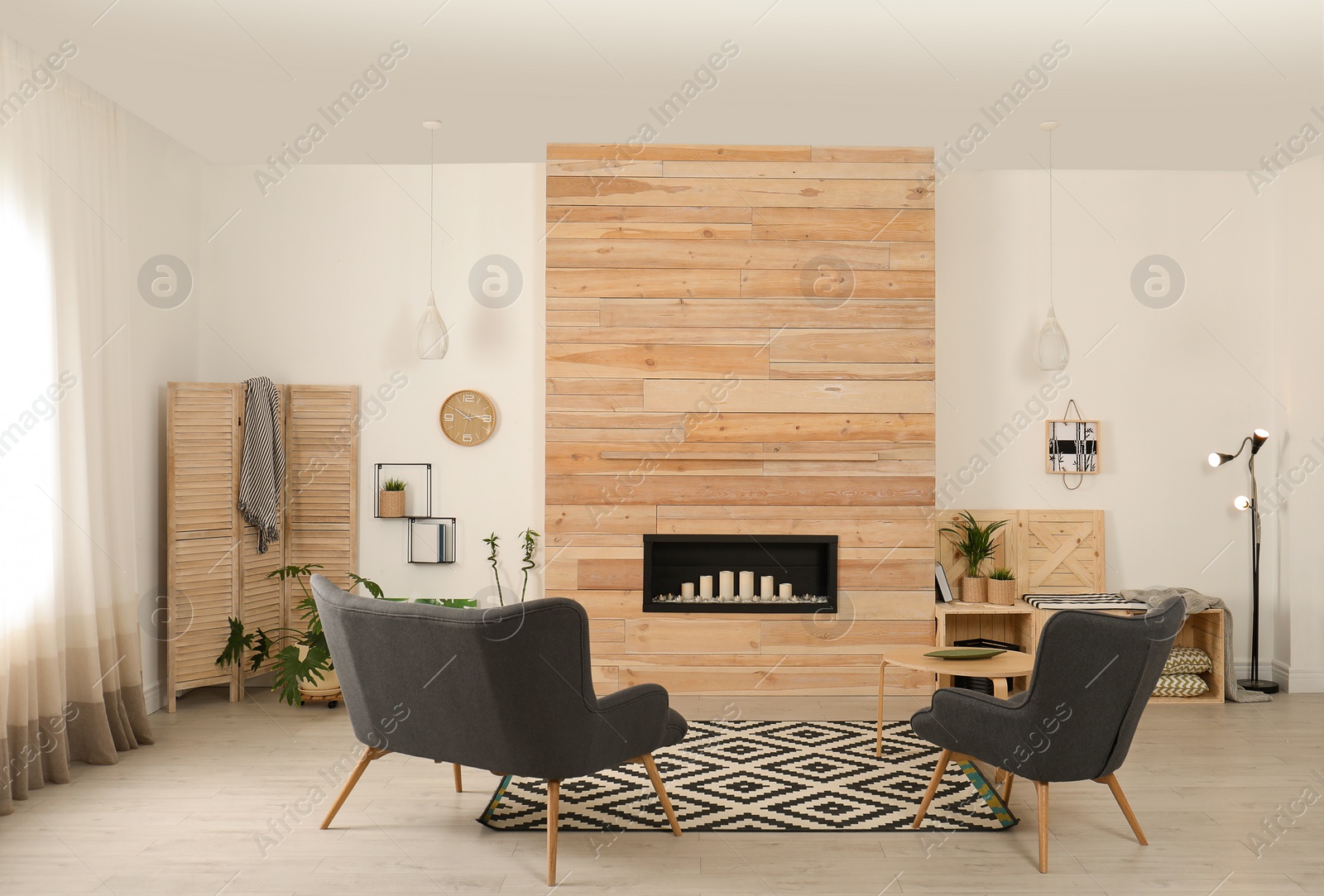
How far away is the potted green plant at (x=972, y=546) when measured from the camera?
5.82 m

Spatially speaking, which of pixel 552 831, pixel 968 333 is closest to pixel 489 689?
pixel 552 831

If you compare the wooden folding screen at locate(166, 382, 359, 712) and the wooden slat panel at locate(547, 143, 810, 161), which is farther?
the wooden slat panel at locate(547, 143, 810, 161)

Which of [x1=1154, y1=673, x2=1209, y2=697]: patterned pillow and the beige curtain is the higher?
the beige curtain

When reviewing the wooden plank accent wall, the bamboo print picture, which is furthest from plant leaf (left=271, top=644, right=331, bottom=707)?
the bamboo print picture

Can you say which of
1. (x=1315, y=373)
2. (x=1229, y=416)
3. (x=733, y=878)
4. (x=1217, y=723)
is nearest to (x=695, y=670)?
(x=733, y=878)

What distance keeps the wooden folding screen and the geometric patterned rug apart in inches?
92.5

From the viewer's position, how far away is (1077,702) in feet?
10.6

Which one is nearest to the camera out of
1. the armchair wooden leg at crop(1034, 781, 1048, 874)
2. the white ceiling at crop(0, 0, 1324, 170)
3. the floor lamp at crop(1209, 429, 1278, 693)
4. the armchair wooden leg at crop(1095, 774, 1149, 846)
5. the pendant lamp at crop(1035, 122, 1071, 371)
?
the armchair wooden leg at crop(1034, 781, 1048, 874)

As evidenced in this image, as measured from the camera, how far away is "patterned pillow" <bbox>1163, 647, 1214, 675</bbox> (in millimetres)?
5594

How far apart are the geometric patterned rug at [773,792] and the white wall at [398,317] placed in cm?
207

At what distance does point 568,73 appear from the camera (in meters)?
4.56

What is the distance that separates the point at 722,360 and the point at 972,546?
194 cm

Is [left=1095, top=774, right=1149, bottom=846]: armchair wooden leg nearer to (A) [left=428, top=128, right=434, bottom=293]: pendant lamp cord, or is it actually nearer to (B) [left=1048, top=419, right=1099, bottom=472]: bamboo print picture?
(B) [left=1048, top=419, right=1099, bottom=472]: bamboo print picture

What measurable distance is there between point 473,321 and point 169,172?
1.90m
